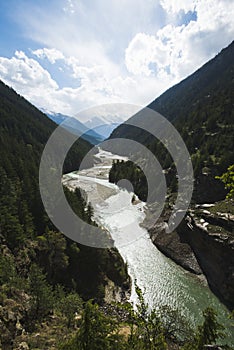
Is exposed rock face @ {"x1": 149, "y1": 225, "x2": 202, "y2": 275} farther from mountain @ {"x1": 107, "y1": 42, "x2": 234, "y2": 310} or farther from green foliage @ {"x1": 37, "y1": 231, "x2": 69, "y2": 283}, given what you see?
green foliage @ {"x1": 37, "y1": 231, "x2": 69, "y2": 283}

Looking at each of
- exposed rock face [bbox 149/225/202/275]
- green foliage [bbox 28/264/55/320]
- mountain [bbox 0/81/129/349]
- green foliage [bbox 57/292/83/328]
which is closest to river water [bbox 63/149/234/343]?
exposed rock face [bbox 149/225/202/275]

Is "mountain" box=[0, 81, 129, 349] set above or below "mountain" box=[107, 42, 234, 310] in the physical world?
below

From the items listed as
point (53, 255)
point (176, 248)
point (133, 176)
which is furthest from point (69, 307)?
point (133, 176)

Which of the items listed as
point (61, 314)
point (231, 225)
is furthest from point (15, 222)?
point (231, 225)

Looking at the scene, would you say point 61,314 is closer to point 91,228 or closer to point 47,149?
point 91,228

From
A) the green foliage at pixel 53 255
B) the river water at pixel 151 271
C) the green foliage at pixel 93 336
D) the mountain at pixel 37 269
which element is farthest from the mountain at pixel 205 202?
the green foliage at pixel 53 255

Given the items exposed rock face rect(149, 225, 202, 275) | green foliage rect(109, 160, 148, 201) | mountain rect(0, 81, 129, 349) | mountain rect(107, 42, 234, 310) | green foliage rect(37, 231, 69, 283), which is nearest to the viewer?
mountain rect(0, 81, 129, 349)
